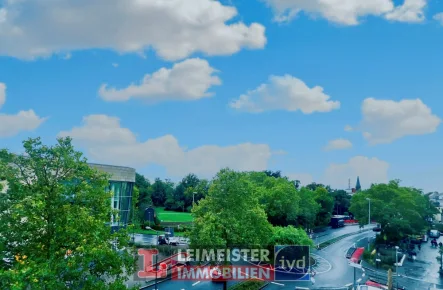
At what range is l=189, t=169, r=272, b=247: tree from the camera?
25.5 m

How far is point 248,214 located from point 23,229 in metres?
16.0

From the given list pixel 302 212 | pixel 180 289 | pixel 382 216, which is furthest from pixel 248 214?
pixel 302 212

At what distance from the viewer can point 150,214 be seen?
64.9 meters

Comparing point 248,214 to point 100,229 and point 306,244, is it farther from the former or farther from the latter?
point 100,229

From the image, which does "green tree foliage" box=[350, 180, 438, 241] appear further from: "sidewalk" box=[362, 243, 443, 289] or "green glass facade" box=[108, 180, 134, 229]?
"green glass facade" box=[108, 180, 134, 229]

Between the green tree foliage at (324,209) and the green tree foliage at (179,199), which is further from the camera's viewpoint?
the green tree foliage at (179,199)

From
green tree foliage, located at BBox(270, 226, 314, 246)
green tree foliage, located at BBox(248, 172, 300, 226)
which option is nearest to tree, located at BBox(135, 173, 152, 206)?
green tree foliage, located at BBox(248, 172, 300, 226)

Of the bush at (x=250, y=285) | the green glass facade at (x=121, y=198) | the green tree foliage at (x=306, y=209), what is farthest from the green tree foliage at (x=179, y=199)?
the bush at (x=250, y=285)

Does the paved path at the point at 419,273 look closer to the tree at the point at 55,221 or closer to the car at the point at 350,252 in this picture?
the car at the point at 350,252

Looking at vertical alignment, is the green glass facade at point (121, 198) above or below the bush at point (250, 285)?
above

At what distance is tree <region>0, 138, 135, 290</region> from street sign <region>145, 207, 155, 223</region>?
50391 millimetres

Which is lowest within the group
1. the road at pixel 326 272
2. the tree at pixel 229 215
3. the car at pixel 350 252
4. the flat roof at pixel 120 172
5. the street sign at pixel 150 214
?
the road at pixel 326 272

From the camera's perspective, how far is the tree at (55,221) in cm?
1272

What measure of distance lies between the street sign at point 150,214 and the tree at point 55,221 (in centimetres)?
5039
